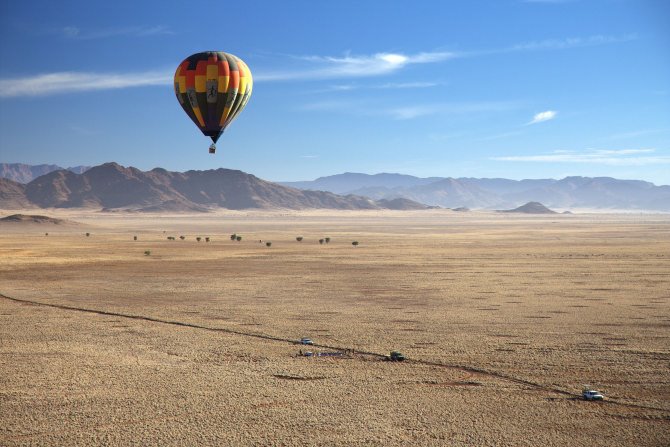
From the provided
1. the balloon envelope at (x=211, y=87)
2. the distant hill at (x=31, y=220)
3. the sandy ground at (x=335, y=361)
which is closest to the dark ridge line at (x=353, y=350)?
the sandy ground at (x=335, y=361)

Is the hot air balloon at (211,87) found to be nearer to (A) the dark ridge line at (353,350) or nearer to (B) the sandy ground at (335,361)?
(B) the sandy ground at (335,361)

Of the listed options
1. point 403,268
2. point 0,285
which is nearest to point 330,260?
point 403,268

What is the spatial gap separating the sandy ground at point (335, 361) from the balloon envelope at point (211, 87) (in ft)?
35.6

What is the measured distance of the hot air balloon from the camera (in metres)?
38.8

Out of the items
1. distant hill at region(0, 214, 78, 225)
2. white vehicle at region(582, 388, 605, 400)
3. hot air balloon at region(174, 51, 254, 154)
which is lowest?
distant hill at region(0, 214, 78, 225)

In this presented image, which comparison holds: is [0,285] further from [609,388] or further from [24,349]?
[609,388]

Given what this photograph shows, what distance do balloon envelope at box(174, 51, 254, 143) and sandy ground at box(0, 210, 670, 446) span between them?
10.9 m

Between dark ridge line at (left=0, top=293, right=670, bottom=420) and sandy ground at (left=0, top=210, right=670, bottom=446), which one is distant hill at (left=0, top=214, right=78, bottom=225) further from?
dark ridge line at (left=0, top=293, right=670, bottom=420)

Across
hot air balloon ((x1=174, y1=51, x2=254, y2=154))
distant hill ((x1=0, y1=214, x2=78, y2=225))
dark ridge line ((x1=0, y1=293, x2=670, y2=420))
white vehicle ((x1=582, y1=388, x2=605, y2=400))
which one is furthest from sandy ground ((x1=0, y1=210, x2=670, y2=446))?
distant hill ((x1=0, y1=214, x2=78, y2=225))

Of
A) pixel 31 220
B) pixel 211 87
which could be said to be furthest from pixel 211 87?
pixel 31 220

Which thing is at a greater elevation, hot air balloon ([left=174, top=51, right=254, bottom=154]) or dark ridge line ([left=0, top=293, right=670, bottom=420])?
hot air balloon ([left=174, top=51, right=254, bottom=154])

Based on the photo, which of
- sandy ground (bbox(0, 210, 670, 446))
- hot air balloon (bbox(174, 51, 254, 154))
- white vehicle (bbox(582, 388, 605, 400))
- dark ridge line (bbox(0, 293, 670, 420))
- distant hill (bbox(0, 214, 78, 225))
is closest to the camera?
sandy ground (bbox(0, 210, 670, 446))

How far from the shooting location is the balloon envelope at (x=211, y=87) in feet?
127

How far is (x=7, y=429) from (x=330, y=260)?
116ft
